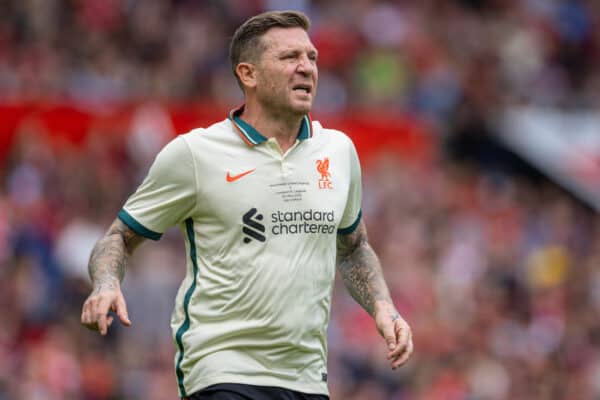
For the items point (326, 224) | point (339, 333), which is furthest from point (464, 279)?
point (326, 224)

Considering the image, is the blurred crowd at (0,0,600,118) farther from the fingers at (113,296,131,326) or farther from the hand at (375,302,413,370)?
the fingers at (113,296,131,326)

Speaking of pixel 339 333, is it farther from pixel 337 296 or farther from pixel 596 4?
pixel 596 4

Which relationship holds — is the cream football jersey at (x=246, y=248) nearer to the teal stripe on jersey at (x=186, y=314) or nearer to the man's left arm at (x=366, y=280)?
the teal stripe on jersey at (x=186, y=314)

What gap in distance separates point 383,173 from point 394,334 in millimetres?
10266

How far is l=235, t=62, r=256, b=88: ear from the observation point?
6.54 metres

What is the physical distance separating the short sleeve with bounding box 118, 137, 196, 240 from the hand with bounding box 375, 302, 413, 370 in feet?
3.14

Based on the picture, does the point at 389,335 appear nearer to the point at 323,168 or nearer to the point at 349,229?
the point at 349,229

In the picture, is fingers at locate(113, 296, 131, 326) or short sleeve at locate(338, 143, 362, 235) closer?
fingers at locate(113, 296, 131, 326)

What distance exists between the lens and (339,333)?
13.8 metres

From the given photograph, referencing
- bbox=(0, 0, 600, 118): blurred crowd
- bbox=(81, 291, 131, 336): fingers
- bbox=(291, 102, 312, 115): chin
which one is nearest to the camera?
bbox=(81, 291, 131, 336): fingers

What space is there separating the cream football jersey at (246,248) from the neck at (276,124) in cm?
4

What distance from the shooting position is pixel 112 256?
20.8ft

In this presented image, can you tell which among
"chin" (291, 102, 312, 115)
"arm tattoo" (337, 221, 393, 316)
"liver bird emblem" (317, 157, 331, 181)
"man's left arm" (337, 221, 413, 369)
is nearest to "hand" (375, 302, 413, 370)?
"man's left arm" (337, 221, 413, 369)

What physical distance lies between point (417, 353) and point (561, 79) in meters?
8.36
